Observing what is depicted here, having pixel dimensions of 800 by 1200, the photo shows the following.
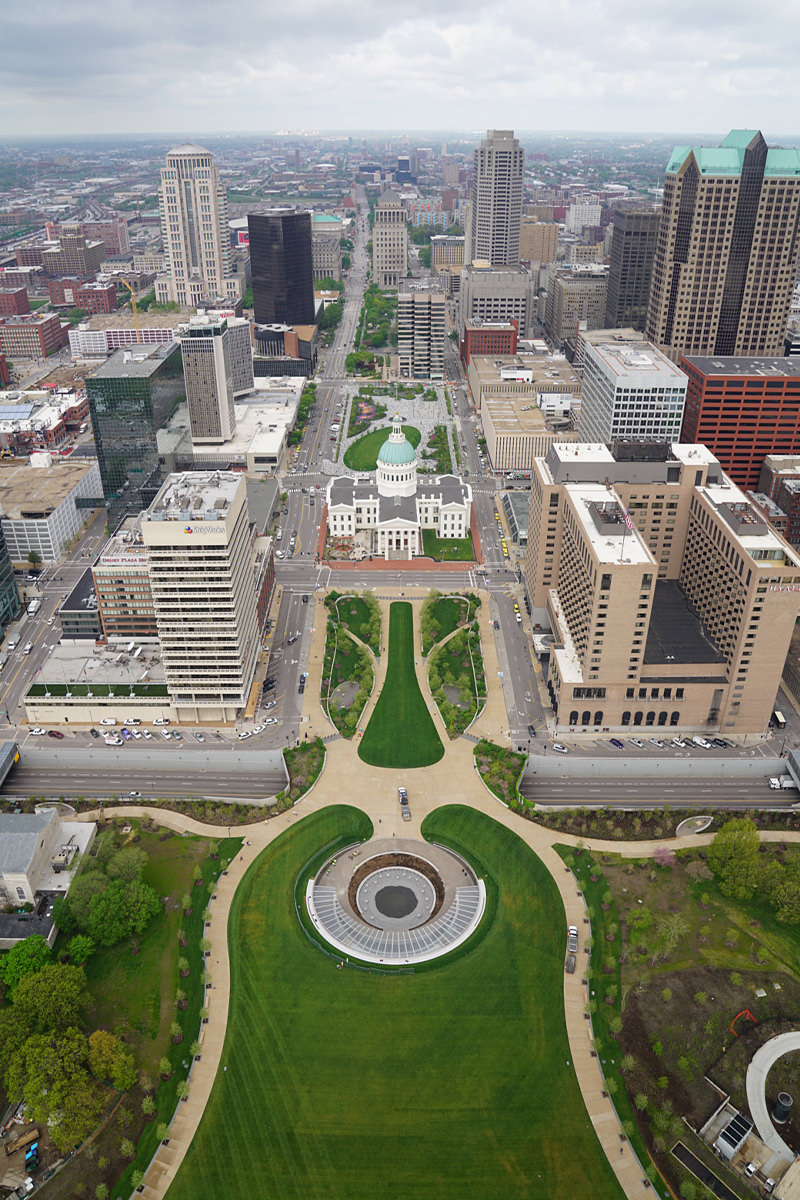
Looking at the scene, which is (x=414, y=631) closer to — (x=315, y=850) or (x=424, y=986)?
(x=315, y=850)

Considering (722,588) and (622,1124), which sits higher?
(722,588)

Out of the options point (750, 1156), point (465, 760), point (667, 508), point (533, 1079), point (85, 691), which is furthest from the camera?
point (667, 508)

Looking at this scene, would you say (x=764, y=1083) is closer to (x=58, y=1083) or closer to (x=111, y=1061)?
(x=111, y=1061)

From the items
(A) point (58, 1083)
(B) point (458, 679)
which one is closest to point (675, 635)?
(B) point (458, 679)

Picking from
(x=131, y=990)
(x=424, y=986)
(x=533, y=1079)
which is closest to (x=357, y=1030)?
(x=424, y=986)

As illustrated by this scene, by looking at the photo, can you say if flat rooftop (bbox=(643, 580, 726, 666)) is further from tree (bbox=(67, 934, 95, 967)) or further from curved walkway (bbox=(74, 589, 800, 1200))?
tree (bbox=(67, 934, 95, 967))

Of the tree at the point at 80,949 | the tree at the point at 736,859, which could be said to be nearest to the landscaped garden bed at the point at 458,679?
the tree at the point at 736,859
